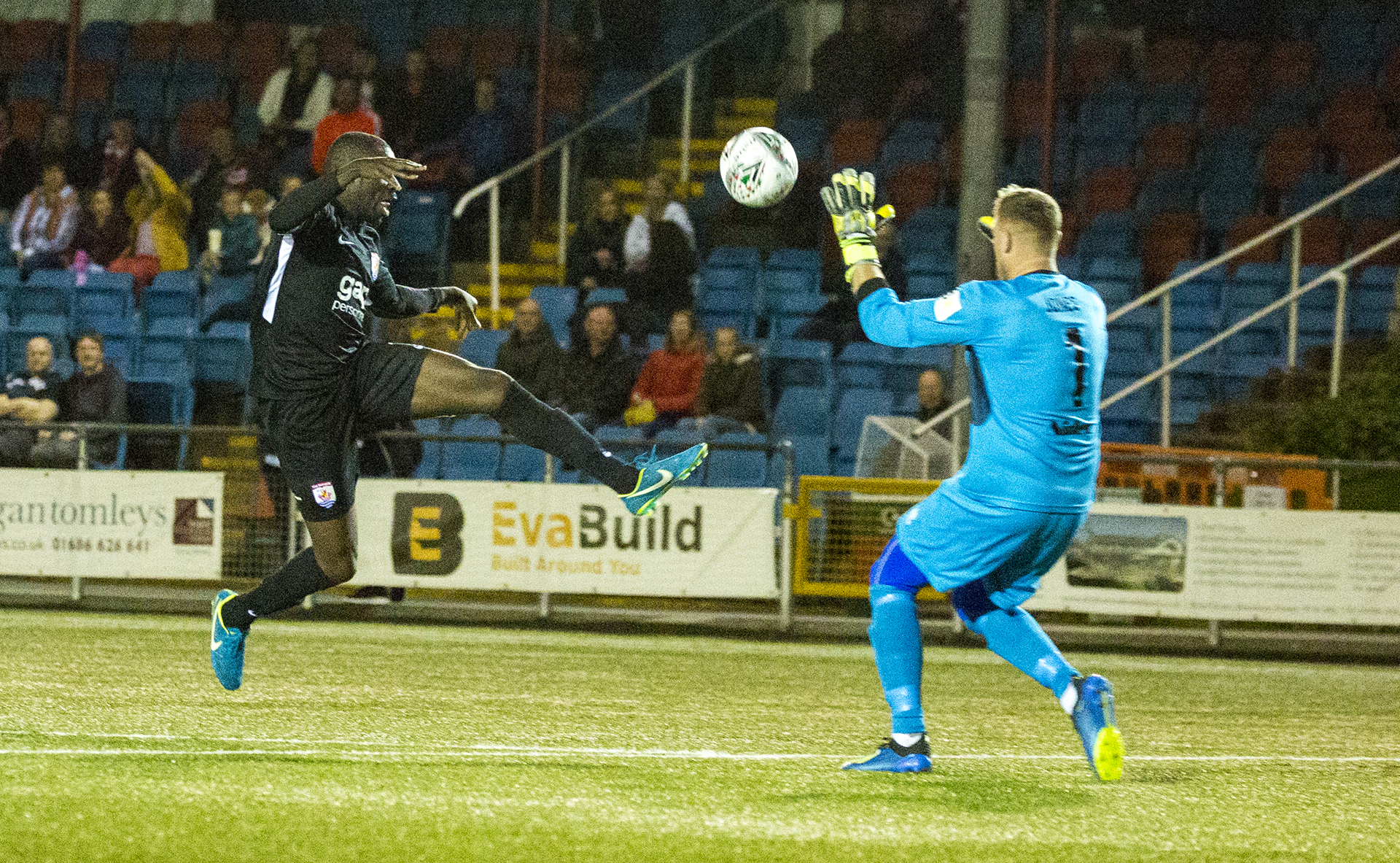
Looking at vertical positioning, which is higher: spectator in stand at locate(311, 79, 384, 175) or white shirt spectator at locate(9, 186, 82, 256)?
spectator in stand at locate(311, 79, 384, 175)

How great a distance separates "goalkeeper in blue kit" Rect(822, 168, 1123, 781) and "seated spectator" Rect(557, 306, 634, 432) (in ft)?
26.4

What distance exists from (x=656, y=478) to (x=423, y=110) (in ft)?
40.3

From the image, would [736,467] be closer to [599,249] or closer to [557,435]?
[599,249]

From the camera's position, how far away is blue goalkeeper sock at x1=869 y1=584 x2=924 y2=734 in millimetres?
5457

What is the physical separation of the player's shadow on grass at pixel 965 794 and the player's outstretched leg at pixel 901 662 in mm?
96

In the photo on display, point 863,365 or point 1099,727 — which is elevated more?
point 863,365

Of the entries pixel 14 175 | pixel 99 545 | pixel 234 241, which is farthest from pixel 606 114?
pixel 99 545

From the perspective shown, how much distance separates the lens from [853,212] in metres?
5.51

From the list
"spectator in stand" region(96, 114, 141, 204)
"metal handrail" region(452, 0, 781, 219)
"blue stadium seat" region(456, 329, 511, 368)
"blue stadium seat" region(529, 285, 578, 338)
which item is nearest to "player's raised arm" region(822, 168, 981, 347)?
"blue stadium seat" region(456, 329, 511, 368)

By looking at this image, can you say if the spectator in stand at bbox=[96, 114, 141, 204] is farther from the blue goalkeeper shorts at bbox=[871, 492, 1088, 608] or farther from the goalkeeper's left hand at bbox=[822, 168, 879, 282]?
the blue goalkeeper shorts at bbox=[871, 492, 1088, 608]

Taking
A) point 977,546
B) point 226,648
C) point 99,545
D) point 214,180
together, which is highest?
point 214,180

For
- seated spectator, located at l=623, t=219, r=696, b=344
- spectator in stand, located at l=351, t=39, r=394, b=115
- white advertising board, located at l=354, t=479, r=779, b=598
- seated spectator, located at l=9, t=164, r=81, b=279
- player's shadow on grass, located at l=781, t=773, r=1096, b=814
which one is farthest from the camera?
spectator in stand, located at l=351, t=39, r=394, b=115

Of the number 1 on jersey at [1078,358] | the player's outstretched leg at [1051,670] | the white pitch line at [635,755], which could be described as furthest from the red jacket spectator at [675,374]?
the number 1 on jersey at [1078,358]

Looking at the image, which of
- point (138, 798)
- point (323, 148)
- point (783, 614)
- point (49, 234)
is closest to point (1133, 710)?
point (783, 614)
